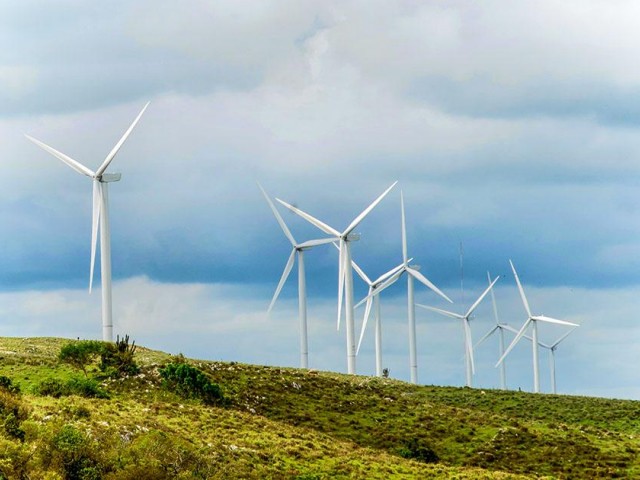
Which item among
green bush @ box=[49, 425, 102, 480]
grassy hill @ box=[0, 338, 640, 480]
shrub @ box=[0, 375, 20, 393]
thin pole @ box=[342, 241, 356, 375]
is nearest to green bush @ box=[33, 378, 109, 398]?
grassy hill @ box=[0, 338, 640, 480]

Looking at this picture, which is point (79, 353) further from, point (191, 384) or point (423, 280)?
point (423, 280)

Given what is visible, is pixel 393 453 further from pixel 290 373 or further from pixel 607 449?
pixel 290 373

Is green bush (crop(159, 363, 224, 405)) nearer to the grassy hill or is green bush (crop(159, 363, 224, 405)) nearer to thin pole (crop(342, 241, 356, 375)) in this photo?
the grassy hill

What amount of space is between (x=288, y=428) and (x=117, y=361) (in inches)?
959

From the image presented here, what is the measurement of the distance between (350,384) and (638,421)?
3609cm

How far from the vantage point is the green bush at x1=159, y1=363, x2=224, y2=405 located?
4336 inches

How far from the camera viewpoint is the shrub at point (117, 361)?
4552 inches

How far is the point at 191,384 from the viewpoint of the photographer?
111 metres

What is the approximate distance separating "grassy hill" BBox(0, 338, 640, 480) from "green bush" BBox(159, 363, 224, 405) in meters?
0.67

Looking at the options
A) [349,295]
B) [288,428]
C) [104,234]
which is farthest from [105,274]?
[349,295]

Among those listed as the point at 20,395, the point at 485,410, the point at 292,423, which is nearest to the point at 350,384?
the point at 485,410

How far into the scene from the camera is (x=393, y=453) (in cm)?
10394

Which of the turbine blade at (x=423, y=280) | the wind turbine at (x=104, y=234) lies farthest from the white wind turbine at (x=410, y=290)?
the wind turbine at (x=104, y=234)

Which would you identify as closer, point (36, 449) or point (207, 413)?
point (36, 449)
